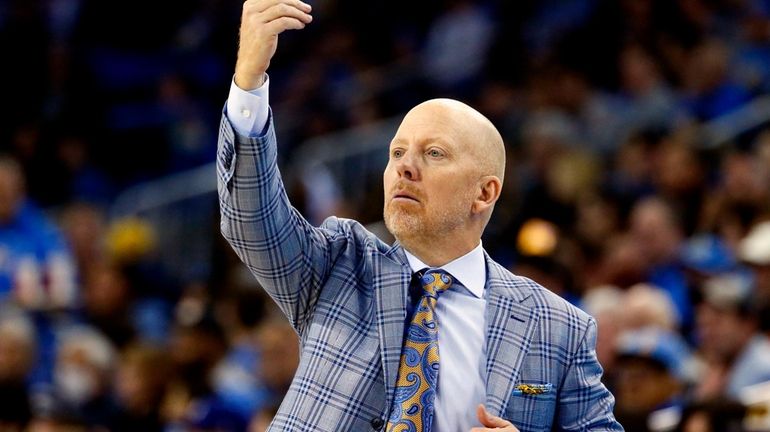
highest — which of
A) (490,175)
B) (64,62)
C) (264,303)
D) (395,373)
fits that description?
(64,62)

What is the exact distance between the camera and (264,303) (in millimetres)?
8133

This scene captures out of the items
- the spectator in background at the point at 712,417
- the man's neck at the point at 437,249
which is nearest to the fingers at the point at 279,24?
the man's neck at the point at 437,249

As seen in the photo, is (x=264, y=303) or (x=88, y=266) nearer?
(x=264, y=303)

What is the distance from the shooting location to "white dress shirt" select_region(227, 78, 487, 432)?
3318 millimetres

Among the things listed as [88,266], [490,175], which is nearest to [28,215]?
Result: [88,266]

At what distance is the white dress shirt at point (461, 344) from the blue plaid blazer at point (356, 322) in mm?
32

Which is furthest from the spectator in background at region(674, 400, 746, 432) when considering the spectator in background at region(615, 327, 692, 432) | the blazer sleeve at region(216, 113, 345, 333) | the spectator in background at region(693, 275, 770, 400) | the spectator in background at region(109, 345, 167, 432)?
the spectator in background at region(109, 345, 167, 432)

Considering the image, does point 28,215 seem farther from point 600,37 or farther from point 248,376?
point 600,37

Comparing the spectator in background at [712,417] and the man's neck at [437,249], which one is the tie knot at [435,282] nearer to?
the man's neck at [437,249]

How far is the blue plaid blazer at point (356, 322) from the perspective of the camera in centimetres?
316

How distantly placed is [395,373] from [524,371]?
0.33 metres

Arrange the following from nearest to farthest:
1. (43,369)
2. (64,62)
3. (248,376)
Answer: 1. (248,376)
2. (43,369)
3. (64,62)

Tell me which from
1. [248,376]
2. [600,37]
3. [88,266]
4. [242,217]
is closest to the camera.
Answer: [242,217]

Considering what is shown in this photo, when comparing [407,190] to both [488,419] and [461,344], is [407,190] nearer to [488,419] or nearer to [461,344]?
[461,344]
